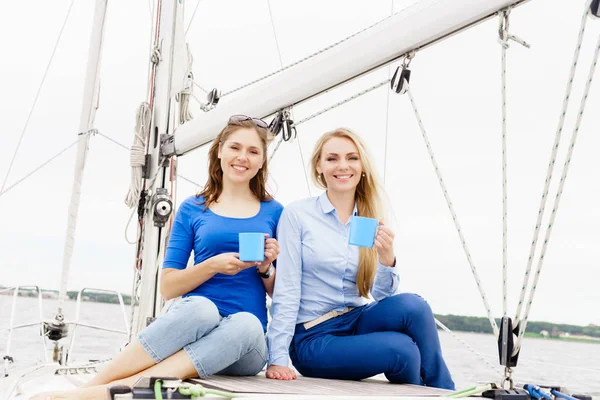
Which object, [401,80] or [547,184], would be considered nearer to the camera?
[547,184]

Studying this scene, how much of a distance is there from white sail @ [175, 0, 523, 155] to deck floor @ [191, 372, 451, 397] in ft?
4.25

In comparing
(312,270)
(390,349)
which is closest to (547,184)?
(390,349)

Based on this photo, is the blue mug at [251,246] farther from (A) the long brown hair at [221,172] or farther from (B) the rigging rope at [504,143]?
(B) the rigging rope at [504,143]

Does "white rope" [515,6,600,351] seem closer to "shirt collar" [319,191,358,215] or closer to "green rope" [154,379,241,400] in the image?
"green rope" [154,379,241,400]

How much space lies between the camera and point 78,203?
526cm

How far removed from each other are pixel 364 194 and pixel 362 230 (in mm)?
697

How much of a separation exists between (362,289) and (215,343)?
695 mm

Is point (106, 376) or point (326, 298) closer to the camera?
point (106, 376)

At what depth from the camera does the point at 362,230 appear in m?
2.46

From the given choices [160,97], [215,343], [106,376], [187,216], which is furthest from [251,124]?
[160,97]

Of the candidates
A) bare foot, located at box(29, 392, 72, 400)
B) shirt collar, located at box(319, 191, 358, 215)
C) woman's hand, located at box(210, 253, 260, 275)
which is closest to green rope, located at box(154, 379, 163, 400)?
bare foot, located at box(29, 392, 72, 400)

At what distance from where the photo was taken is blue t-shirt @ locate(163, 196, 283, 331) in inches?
114

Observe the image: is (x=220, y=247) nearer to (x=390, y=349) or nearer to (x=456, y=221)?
(x=390, y=349)

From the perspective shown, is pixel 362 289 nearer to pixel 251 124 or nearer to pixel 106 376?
pixel 251 124
